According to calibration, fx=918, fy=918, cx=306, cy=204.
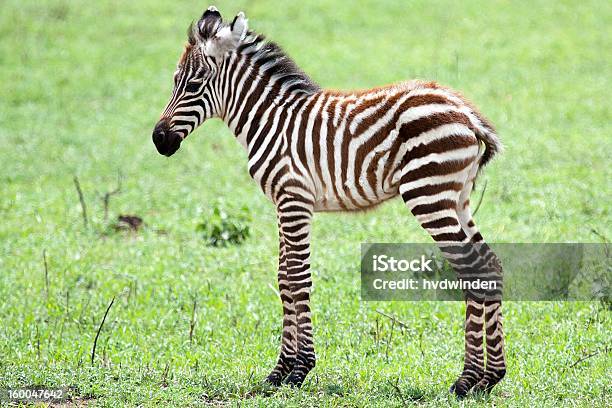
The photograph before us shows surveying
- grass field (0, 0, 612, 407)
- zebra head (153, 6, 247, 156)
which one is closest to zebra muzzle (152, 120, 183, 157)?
zebra head (153, 6, 247, 156)

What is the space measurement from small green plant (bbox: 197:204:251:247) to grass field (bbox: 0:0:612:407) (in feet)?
0.55

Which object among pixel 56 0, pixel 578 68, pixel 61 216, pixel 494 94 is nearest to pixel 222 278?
pixel 61 216

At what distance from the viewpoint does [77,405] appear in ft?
21.1

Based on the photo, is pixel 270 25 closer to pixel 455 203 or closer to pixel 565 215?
pixel 565 215

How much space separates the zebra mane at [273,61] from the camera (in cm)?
717

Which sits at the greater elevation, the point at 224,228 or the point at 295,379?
the point at 224,228

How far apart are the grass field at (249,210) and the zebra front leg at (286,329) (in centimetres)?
21

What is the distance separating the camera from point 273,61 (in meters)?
7.21

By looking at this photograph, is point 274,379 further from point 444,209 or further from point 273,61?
point 273,61

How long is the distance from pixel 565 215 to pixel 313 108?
5483 mm

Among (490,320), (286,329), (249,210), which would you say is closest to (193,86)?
(286,329)

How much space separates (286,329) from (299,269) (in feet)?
1.86

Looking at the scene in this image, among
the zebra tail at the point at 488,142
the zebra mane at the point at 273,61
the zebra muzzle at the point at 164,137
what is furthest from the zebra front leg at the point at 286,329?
the zebra tail at the point at 488,142

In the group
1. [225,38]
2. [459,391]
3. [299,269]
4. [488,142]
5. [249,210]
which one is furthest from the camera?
[249,210]
